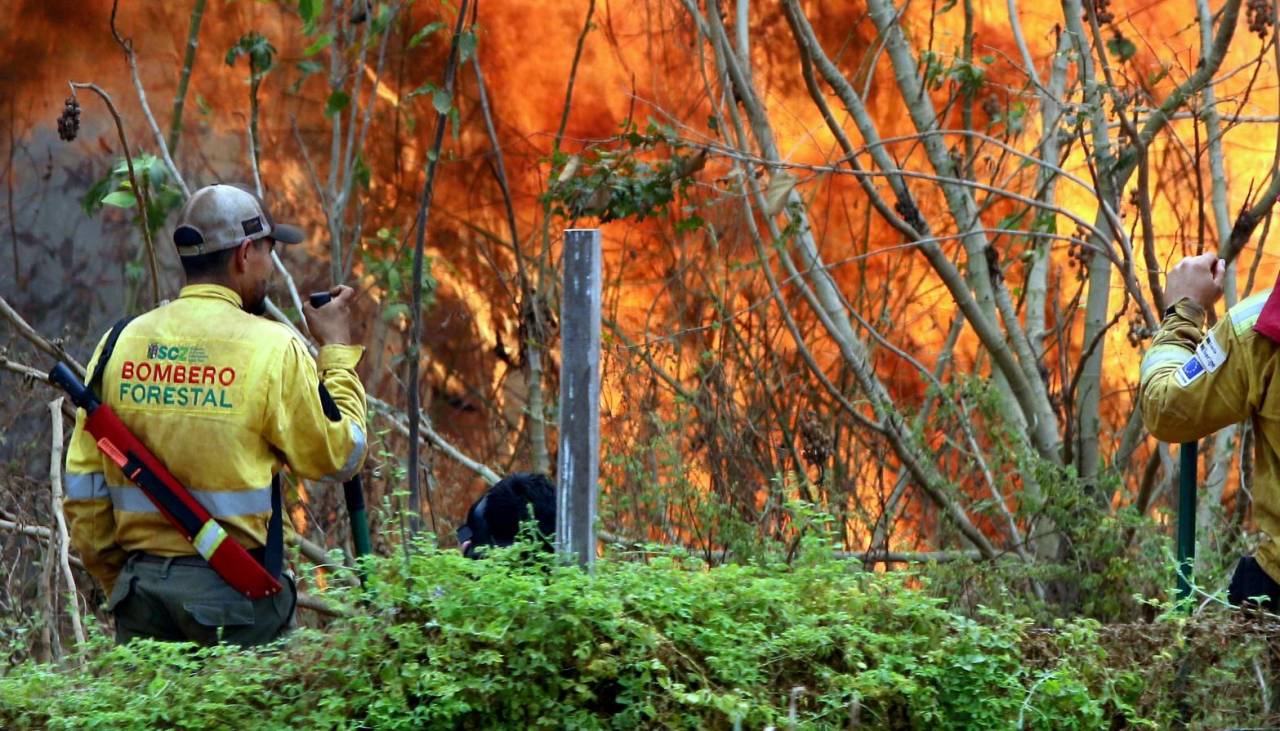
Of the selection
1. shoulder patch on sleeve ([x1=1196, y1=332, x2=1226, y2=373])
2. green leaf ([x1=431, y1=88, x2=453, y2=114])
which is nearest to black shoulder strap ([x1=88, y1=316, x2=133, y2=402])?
green leaf ([x1=431, y1=88, x2=453, y2=114])

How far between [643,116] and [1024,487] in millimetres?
4671

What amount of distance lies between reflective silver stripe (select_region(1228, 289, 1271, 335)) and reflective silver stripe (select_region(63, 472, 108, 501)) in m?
2.86

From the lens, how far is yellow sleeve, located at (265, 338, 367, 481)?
387 centimetres

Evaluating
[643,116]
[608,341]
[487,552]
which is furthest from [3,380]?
[487,552]

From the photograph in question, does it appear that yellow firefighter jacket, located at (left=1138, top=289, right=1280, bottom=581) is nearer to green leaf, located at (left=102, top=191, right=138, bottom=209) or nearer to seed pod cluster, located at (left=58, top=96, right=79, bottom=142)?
green leaf, located at (left=102, top=191, right=138, bottom=209)

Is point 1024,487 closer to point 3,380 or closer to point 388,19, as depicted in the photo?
point 388,19

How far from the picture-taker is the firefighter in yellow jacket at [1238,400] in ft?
11.9

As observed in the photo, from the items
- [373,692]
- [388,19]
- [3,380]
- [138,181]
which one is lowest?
[373,692]

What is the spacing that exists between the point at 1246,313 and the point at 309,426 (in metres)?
2.33

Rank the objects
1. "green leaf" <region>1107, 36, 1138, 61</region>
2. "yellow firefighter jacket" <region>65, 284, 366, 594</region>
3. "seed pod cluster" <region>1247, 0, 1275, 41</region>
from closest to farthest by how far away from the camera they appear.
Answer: "yellow firefighter jacket" <region>65, 284, 366, 594</region> → "seed pod cluster" <region>1247, 0, 1275, 41</region> → "green leaf" <region>1107, 36, 1138, 61</region>

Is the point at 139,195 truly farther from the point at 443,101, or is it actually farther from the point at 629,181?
the point at 629,181

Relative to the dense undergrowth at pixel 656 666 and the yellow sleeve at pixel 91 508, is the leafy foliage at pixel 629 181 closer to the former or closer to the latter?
the yellow sleeve at pixel 91 508

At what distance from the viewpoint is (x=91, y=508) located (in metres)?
3.96

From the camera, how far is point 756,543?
628 centimetres
